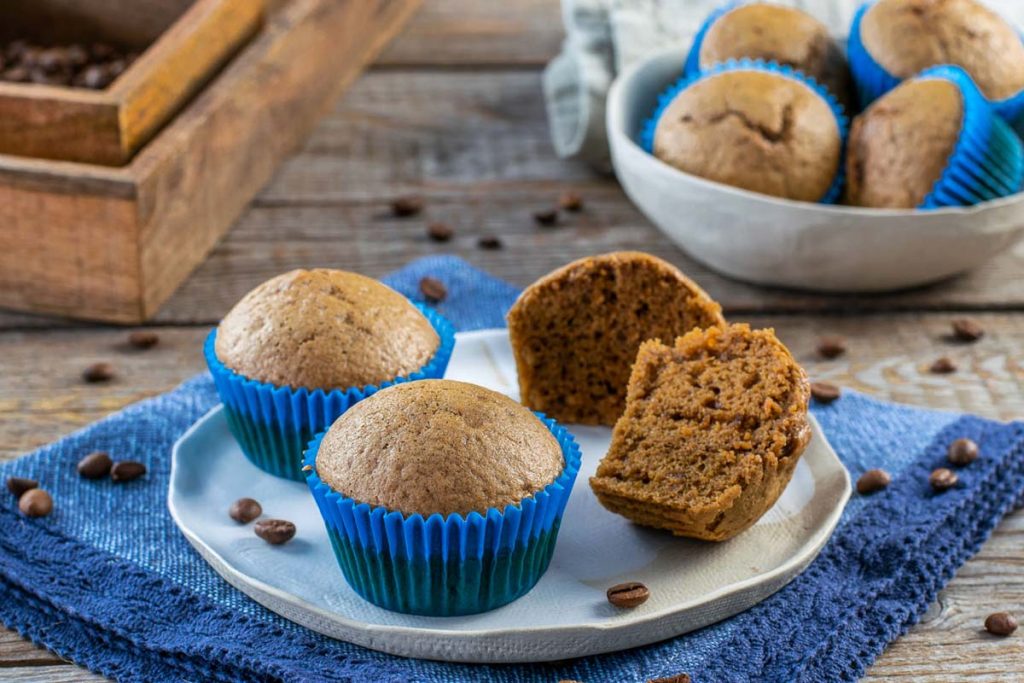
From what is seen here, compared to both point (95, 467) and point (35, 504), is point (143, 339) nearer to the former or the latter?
point (95, 467)

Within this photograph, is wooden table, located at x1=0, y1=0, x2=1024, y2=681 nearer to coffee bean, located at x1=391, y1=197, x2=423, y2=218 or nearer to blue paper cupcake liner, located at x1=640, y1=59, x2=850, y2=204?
coffee bean, located at x1=391, y1=197, x2=423, y2=218

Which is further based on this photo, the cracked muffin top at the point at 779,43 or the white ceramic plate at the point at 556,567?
the cracked muffin top at the point at 779,43

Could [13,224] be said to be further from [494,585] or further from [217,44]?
[494,585]

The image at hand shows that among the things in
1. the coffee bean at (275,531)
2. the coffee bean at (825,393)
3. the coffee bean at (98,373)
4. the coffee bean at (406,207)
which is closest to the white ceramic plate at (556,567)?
the coffee bean at (275,531)

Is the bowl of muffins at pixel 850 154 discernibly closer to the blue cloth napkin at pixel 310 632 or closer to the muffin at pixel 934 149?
the muffin at pixel 934 149

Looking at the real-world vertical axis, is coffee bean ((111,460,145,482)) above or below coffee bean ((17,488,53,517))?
below

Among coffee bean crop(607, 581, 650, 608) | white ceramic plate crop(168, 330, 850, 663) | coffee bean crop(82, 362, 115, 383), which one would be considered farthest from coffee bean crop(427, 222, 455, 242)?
coffee bean crop(607, 581, 650, 608)
